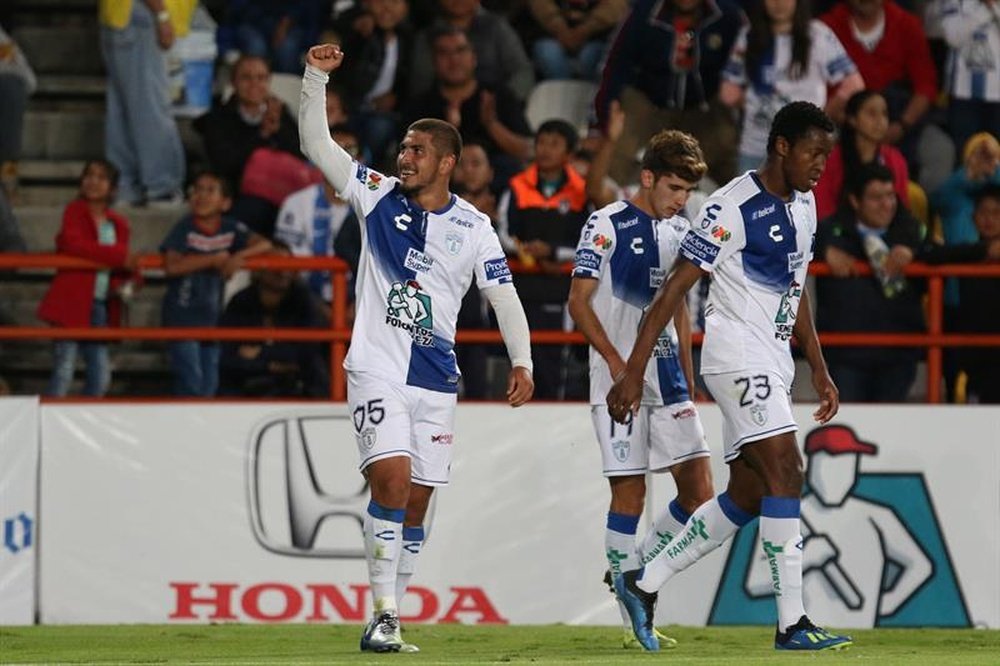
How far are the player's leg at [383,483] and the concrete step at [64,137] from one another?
8.02 metres

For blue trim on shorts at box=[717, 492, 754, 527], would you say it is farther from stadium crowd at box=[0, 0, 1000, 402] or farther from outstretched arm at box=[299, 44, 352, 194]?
stadium crowd at box=[0, 0, 1000, 402]

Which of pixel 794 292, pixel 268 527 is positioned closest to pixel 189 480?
pixel 268 527

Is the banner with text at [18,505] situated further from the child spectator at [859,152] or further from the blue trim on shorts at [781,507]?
the child spectator at [859,152]

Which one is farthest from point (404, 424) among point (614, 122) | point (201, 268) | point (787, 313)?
point (614, 122)

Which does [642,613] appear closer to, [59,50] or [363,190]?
[363,190]

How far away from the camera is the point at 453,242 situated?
1058 cm

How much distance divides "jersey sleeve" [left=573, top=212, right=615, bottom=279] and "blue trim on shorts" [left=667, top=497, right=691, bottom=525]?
4.08 ft

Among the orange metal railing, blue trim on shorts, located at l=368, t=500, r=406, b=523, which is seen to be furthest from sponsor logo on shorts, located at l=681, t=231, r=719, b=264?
the orange metal railing

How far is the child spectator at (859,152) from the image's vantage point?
1519 cm

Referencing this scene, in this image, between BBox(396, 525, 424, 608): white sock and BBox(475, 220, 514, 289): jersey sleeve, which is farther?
BBox(396, 525, 424, 608): white sock

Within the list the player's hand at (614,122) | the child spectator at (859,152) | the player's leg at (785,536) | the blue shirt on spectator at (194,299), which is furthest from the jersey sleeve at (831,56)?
the player's leg at (785,536)

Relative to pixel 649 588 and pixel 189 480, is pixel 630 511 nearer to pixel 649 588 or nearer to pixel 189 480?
pixel 649 588

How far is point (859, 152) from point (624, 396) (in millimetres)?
5523

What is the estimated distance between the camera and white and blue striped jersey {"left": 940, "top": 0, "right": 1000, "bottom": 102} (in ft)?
54.3
